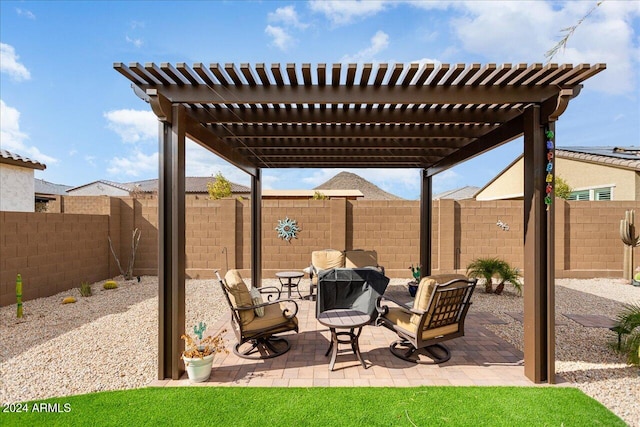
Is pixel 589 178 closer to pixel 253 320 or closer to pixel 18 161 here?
pixel 253 320

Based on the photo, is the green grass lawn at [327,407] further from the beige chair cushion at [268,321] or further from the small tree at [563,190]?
the small tree at [563,190]

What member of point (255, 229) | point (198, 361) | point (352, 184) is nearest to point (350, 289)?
point (198, 361)

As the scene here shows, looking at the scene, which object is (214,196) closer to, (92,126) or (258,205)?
(92,126)

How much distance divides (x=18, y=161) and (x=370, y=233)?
10424 millimetres

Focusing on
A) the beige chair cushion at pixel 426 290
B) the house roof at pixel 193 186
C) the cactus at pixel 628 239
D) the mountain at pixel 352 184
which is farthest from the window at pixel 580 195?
the mountain at pixel 352 184

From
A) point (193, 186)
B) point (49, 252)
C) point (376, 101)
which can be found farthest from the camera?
point (193, 186)

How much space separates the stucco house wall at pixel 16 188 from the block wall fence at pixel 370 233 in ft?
7.85

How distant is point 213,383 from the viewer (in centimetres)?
326

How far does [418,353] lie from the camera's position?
13.0 feet

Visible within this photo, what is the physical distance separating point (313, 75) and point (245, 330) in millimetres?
2958

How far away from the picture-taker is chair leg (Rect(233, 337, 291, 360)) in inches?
154

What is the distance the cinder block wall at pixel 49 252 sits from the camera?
5895 mm

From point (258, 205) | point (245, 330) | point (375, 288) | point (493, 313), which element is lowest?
point (493, 313)

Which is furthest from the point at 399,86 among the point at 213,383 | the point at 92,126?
the point at 92,126
